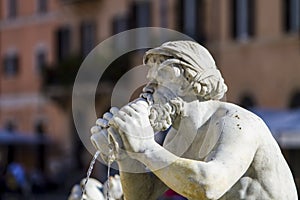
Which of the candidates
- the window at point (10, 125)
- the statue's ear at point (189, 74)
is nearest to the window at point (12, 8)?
the window at point (10, 125)

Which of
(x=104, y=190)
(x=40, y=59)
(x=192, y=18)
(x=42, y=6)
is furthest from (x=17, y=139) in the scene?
(x=104, y=190)

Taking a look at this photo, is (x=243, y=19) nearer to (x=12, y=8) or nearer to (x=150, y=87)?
(x=12, y=8)

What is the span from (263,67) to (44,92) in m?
10.8

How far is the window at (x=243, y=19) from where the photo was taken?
2466 cm

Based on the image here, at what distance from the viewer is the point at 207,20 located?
85.9 feet

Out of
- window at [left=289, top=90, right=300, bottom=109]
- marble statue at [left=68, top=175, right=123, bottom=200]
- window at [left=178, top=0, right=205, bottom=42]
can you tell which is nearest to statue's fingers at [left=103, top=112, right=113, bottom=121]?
marble statue at [left=68, top=175, right=123, bottom=200]

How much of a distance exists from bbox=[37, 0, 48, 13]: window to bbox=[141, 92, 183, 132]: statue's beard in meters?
32.4

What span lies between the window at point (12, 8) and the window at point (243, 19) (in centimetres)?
1336

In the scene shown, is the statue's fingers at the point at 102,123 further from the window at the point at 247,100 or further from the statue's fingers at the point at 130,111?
the window at the point at 247,100

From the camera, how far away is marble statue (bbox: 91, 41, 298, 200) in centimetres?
286

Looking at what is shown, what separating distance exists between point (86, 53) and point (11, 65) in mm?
5773

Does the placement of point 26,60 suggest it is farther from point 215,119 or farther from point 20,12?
point 215,119

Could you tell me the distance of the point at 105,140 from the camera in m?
2.90

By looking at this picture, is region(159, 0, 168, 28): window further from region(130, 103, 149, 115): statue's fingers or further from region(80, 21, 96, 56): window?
region(130, 103, 149, 115): statue's fingers
